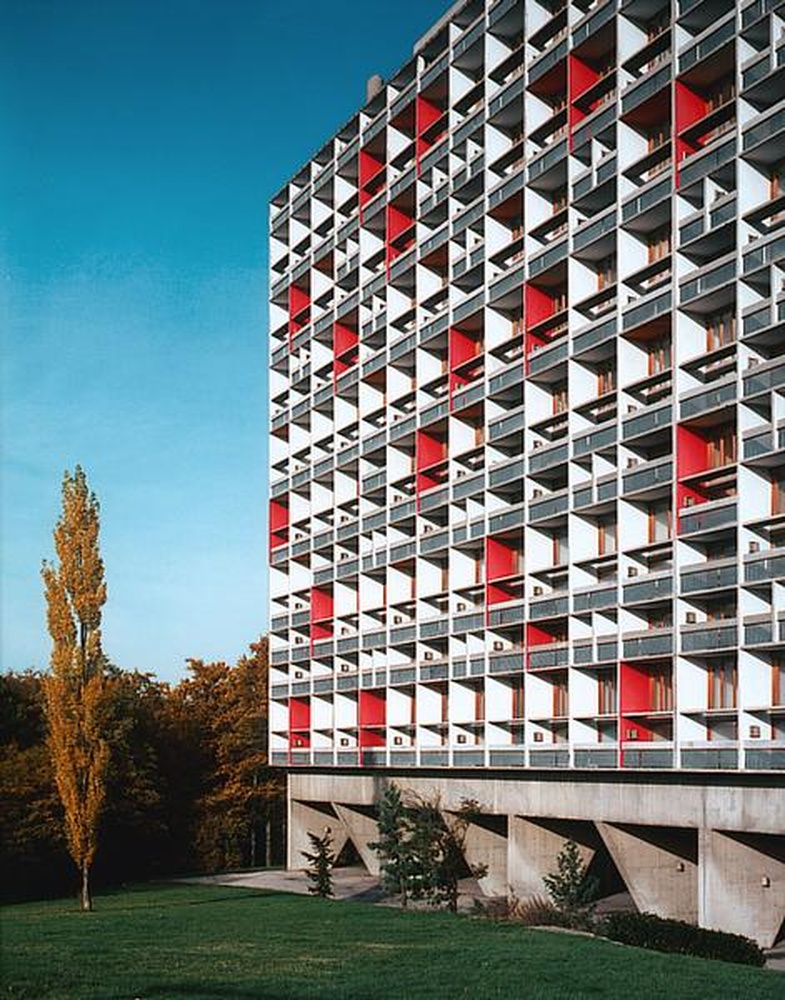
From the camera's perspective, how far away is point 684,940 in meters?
30.7

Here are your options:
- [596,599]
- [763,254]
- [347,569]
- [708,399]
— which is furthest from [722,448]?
[347,569]

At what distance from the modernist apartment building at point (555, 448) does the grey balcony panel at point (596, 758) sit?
4.5 inches

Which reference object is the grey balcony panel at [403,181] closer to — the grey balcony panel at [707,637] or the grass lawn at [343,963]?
the grey balcony panel at [707,637]

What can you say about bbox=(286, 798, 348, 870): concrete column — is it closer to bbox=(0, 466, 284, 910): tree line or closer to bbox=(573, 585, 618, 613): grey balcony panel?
bbox=(0, 466, 284, 910): tree line

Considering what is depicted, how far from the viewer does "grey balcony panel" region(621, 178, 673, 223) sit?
3812cm

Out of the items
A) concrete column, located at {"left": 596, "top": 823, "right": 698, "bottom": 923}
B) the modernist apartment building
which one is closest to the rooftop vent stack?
the modernist apartment building

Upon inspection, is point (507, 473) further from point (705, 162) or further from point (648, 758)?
point (705, 162)

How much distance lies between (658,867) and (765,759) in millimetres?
7562

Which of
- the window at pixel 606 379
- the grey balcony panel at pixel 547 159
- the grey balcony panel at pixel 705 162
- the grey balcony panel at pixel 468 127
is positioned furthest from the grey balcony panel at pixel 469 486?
the grey balcony panel at pixel 705 162

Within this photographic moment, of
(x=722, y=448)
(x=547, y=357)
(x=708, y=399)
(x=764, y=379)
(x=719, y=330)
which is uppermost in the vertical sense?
(x=547, y=357)

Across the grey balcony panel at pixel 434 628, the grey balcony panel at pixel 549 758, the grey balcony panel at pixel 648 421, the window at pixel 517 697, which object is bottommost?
the grey balcony panel at pixel 549 758

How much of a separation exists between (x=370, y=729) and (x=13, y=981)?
103ft

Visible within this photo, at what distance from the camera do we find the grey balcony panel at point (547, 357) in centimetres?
4250

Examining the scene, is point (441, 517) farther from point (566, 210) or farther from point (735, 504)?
point (735, 504)
